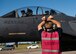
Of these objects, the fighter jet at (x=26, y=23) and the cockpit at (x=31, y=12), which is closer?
the fighter jet at (x=26, y=23)

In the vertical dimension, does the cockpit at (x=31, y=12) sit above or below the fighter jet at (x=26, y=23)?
above

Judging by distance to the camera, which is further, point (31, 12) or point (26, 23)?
point (31, 12)

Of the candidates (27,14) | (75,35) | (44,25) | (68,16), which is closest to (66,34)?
(75,35)

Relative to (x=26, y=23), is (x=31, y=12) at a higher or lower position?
higher

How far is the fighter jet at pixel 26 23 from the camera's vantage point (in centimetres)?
1092

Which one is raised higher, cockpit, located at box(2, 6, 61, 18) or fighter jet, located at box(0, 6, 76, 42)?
cockpit, located at box(2, 6, 61, 18)

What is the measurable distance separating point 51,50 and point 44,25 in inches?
25.5

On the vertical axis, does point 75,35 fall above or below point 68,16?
below

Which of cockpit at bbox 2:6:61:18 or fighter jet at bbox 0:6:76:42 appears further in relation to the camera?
cockpit at bbox 2:6:61:18

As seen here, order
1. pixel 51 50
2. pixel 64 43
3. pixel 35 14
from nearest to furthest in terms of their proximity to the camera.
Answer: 1. pixel 51 50
2. pixel 64 43
3. pixel 35 14

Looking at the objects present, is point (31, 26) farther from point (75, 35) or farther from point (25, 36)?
point (75, 35)

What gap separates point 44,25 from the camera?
6.64m

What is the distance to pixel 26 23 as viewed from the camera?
11250 millimetres

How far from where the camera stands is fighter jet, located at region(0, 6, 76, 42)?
10922 millimetres
